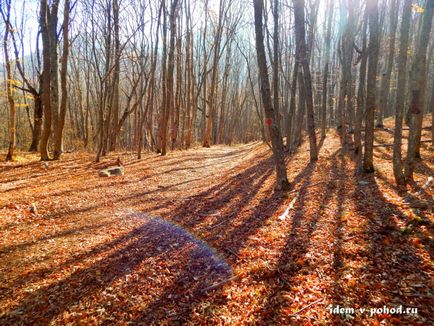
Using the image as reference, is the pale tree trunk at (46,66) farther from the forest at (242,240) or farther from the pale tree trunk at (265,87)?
the pale tree trunk at (265,87)

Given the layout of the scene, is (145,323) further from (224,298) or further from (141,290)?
(224,298)

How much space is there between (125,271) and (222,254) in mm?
1550

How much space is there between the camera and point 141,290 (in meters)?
3.67

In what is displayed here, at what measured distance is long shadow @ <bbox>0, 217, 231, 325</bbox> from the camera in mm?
3354

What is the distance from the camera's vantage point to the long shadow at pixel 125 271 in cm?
335

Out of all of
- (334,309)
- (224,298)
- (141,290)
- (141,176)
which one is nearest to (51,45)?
(141,176)

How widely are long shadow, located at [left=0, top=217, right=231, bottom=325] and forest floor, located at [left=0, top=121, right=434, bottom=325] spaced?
2 cm

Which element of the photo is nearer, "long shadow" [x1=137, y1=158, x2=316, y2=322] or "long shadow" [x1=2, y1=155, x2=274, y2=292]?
"long shadow" [x1=137, y1=158, x2=316, y2=322]

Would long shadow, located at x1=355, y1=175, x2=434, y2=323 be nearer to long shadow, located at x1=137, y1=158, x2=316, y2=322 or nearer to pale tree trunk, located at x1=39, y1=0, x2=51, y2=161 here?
long shadow, located at x1=137, y1=158, x2=316, y2=322

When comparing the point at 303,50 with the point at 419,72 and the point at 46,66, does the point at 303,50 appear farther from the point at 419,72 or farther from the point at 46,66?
the point at 46,66

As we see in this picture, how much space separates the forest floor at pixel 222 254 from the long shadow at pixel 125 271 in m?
0.02

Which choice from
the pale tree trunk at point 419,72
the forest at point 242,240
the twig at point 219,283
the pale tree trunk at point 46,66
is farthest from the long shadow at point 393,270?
the pale tree trunk at point 46,66

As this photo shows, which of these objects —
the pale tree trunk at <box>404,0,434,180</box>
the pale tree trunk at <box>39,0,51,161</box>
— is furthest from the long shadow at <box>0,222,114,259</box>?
the pale tree trunk at <box>39,0,51,161</box>

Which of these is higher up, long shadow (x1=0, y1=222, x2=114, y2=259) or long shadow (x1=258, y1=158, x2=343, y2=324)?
long shadow (x1=258, y1=158, x2=343, y2=324)
